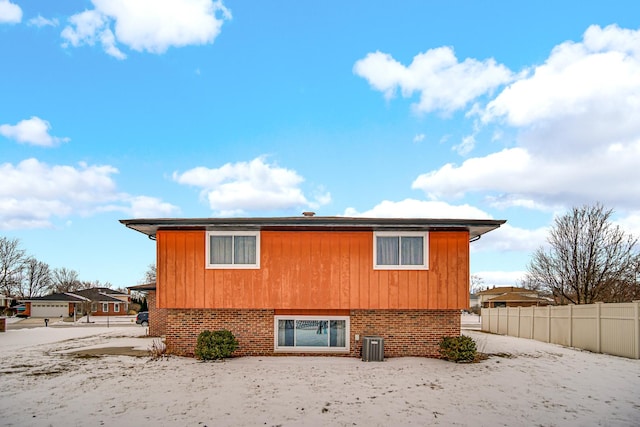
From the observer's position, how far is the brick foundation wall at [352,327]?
14.9 m

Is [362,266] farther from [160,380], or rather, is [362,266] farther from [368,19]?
[368,19]

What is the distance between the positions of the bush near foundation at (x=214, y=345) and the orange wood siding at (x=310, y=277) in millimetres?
929

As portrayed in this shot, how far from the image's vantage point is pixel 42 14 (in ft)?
51.2

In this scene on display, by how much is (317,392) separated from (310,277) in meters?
4.92

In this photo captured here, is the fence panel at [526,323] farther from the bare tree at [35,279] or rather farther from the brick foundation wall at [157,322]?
the bare tree at [35,279]

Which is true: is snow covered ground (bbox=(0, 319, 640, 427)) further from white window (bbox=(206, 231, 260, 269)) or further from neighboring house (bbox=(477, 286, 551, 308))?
neighboring house (bbox=(477, 286, 551, 308))

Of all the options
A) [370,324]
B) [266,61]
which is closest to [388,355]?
[370,324]

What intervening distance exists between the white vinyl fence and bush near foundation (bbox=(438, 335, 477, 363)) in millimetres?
5910

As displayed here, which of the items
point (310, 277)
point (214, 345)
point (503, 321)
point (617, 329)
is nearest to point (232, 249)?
point (310, 277)

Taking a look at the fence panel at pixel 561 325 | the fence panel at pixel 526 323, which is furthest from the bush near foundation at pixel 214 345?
the fence panel at pixel 526 323

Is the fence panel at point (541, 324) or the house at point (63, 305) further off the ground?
the fence panel at point (541, 324)

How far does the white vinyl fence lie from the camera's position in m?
15.6

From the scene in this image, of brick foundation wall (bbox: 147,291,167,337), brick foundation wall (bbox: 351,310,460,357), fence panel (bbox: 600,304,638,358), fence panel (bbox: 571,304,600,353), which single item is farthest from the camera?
brick foundation wall (bbox: 147,291,167,337)

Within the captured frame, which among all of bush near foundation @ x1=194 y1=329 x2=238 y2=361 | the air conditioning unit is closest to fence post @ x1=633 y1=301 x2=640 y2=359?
the air conditioning unit
